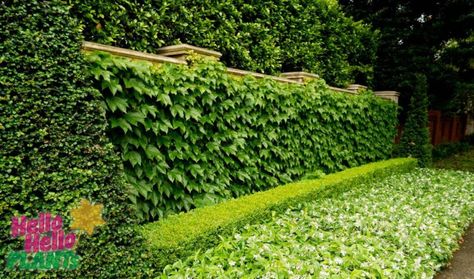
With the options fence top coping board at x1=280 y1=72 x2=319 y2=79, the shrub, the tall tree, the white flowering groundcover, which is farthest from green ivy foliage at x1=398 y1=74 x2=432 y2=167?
fence top coping board at x1=280 y1=72 x2=319 y2=79

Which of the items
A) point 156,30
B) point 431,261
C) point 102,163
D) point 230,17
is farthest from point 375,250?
point 230,17

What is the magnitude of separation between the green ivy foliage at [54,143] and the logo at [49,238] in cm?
4

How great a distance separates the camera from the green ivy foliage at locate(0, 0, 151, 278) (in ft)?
8.01

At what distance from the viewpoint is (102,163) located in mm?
2859

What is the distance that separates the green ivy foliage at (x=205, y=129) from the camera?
12.1 feet

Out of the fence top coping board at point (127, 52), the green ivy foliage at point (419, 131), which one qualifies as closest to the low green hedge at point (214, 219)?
the fence top coping board at point (127, 52)

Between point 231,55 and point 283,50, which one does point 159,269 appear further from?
point 283,50

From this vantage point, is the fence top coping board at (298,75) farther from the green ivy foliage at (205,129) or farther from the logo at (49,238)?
the logo at (49,238)

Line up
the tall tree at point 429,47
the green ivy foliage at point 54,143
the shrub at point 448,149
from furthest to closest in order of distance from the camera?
the shrub at point 448,149 → the tall tree at point 429,47 → the green ivy foliage at point 54,143

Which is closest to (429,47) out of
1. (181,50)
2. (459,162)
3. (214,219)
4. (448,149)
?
(459,162)

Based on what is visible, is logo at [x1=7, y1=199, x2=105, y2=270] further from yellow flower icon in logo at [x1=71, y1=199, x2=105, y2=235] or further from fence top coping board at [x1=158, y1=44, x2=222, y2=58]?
fence top coping board at [x1=158, y1=44, x2=222, y2=58]

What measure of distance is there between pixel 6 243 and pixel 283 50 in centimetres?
642

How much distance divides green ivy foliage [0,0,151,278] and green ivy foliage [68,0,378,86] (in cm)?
147

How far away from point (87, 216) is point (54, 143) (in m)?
0.63
